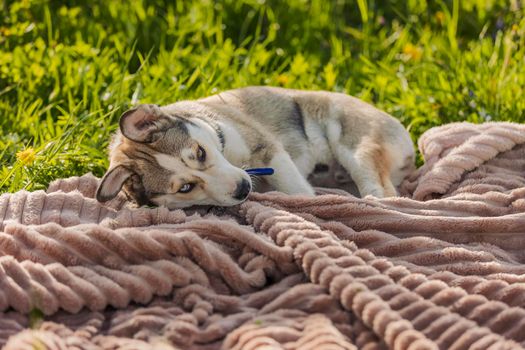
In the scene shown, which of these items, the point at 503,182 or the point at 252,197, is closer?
the point at 252,197

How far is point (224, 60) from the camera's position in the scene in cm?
570

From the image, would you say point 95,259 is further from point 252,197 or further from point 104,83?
point 104,83

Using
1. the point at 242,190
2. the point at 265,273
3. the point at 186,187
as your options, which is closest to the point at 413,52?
the point at 242,190

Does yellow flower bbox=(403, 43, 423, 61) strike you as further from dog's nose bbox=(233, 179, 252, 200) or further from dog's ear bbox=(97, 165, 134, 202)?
dog's ear bbox=(97, 165, 134, 202)

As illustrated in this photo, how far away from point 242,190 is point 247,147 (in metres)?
0.61

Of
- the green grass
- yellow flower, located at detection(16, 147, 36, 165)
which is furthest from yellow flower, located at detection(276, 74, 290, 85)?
yellow flower, located at detection(16, 147, 36, 165)

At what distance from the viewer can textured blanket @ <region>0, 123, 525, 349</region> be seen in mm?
3031

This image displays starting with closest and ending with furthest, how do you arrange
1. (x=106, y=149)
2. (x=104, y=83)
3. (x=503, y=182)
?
(x=503, y=182), (x=106, y=149), (x=104, y=83)

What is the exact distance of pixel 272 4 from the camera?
21.8 ft

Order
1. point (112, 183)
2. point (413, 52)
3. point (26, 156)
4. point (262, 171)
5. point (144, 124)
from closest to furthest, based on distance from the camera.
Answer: point (112, 183) < point (144, 124) < point (26, 156) < point (262, 171) < point (413, 52)

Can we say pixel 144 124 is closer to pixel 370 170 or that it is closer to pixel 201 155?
pixel 201 155

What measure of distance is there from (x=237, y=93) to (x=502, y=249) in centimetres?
186

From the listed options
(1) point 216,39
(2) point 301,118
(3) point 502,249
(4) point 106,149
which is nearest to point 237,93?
(2) point 301,118

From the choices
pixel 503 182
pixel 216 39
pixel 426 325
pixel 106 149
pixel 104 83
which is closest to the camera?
pixel 426 325
